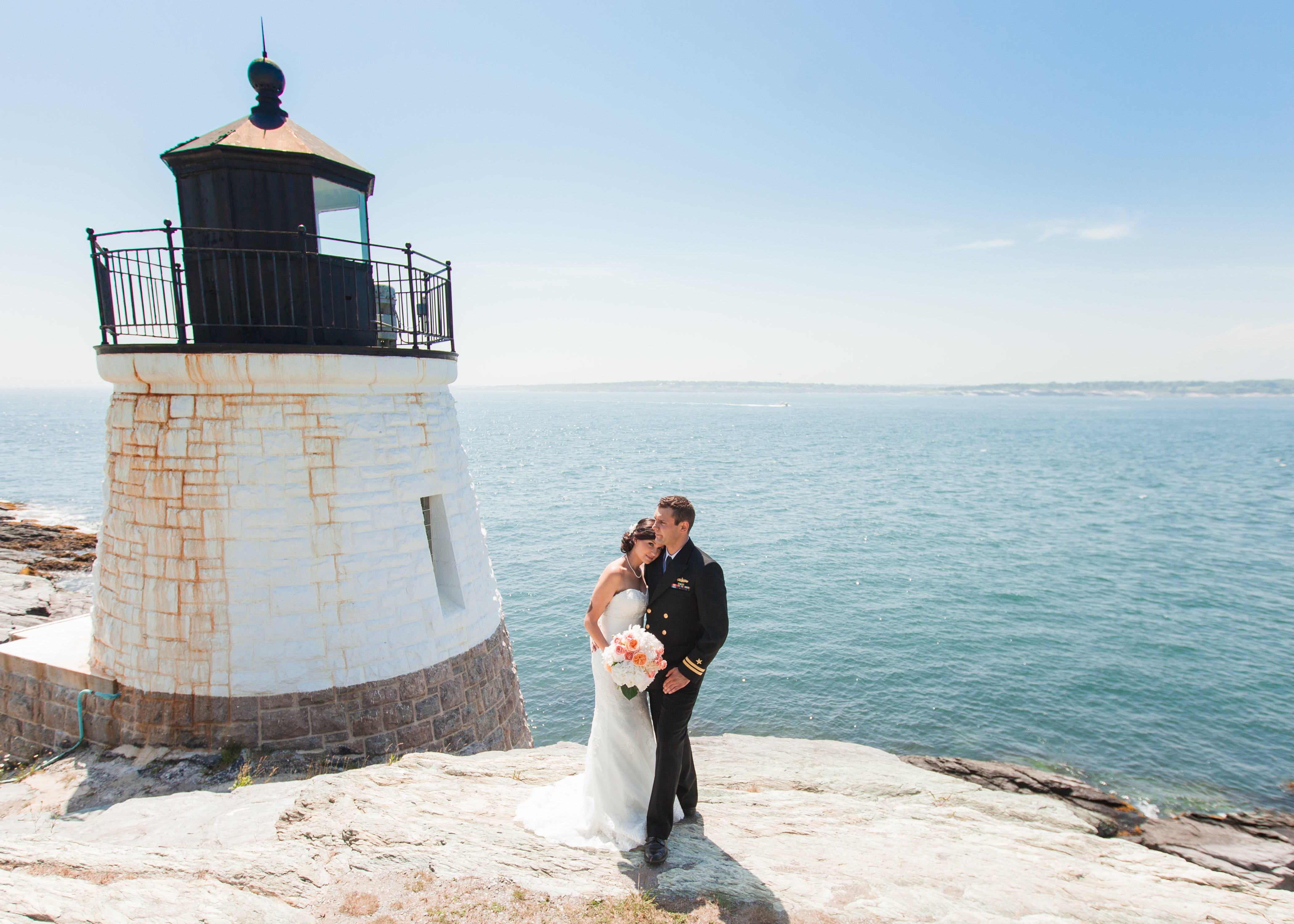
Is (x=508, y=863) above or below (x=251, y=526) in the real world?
below

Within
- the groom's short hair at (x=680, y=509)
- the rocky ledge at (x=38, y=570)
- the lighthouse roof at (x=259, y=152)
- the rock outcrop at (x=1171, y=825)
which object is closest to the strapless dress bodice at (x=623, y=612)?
the groom's short hair at (x=680, y=509)

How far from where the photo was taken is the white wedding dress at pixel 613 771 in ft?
17.3

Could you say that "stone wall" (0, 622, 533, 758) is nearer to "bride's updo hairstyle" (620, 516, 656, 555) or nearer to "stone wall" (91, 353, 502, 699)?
"stone wall" (91, 353, 502, 699)

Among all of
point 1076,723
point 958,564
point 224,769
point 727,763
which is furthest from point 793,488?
point 224,769

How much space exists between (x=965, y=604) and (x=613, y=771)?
2207 cm

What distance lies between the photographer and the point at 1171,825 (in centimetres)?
1219

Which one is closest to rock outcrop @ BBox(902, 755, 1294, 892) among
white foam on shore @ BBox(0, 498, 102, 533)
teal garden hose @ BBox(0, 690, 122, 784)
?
teal garden hose @ BBox(0, 690, 122, 784)

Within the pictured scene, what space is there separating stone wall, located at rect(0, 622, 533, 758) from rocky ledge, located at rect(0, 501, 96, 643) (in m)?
5.38

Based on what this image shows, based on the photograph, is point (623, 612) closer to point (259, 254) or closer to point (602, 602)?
point (602, 602)

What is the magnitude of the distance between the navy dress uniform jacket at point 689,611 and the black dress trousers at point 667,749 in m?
0.17

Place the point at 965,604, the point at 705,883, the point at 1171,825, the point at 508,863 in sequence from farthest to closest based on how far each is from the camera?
the point at 965,604, the point at 1171,825, the point at 508,863, the point at 705,883

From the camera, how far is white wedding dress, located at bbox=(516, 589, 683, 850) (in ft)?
17.3

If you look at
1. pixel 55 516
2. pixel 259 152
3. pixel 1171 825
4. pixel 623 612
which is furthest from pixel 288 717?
pixel 55 516

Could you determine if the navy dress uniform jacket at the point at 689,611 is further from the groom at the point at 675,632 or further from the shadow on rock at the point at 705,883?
the shadow on rock at the point at 705,883
